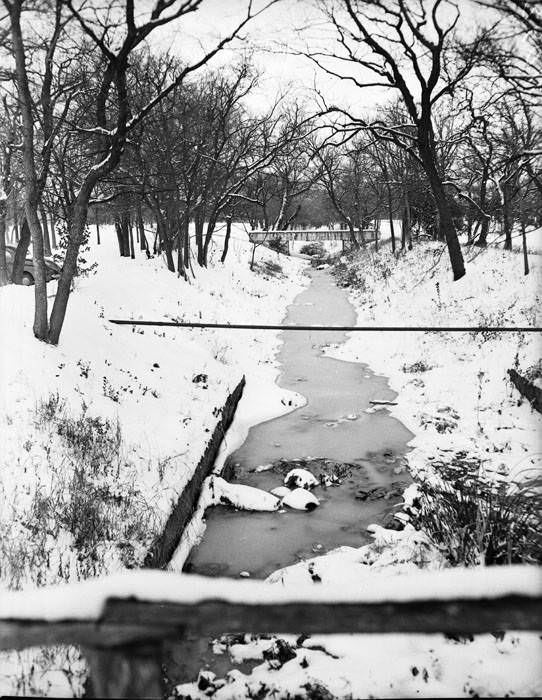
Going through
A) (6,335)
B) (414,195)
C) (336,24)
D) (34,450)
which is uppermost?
(336,24)

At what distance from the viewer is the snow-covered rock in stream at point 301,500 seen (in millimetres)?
6008

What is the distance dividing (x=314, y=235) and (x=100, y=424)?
46979 millimetres

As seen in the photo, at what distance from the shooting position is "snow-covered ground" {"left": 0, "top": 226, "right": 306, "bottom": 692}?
4.20 metres

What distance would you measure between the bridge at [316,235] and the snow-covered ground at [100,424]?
27354 millimetres

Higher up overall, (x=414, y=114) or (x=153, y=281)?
(x=414, y=114)

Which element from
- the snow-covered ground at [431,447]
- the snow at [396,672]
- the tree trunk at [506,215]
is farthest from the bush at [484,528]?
the tree trunk at [506,215]

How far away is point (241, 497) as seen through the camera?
619 centimetres

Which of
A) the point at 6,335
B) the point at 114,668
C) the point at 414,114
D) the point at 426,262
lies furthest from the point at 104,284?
the point at 114,668

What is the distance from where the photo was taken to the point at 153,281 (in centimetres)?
1728

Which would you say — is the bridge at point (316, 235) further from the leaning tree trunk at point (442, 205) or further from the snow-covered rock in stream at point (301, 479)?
the snow-covered rock in stream at point (301, 479)

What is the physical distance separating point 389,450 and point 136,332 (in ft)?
18.6

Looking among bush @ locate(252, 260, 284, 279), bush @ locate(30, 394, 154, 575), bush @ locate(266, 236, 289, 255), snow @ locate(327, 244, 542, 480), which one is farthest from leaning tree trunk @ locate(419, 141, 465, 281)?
bush @ locate(266, 236, 289, 255)

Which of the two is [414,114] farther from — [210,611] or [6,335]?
[210,611]

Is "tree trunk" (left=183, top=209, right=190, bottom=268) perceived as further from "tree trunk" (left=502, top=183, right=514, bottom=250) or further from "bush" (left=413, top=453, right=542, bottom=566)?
"bush" (left=413, top=453, right=542, bottom=566)
